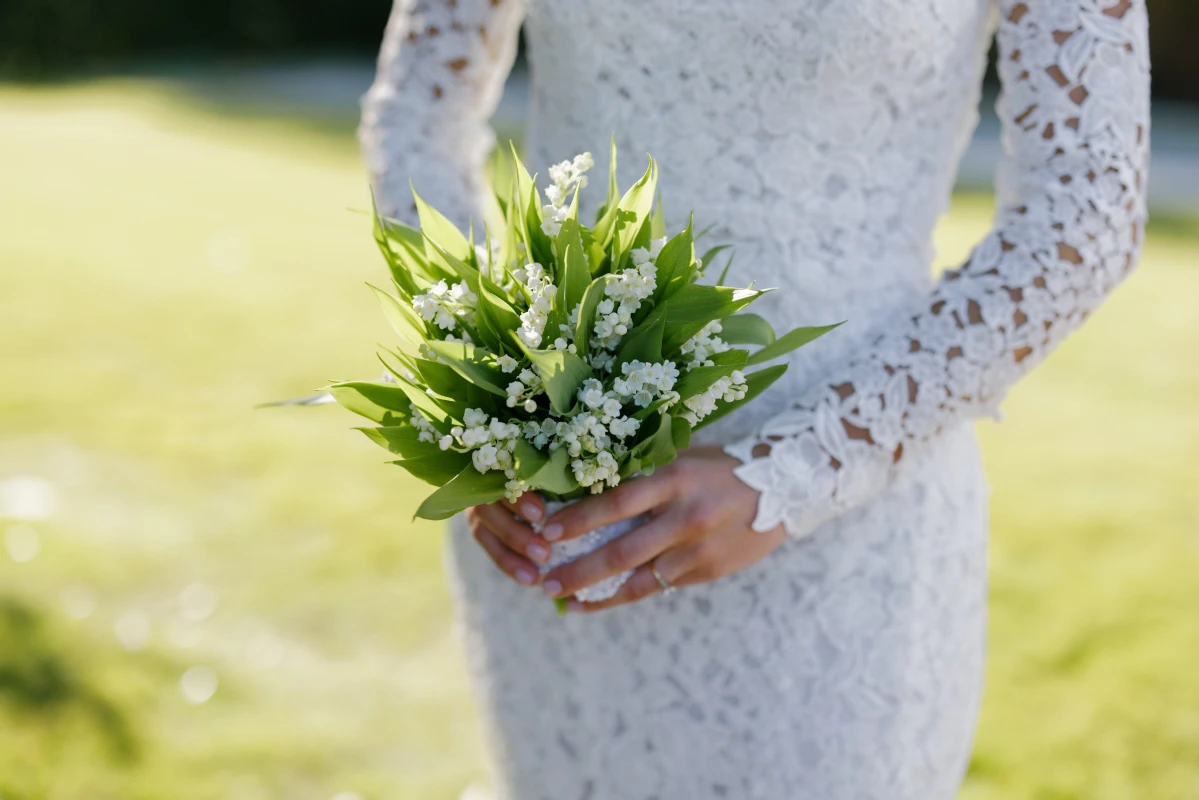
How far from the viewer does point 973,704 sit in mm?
1627

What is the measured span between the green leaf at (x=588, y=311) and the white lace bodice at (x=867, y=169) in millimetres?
290

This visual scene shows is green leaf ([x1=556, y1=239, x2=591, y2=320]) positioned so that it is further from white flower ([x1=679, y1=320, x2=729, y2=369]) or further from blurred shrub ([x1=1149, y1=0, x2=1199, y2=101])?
blurred shrub ([x1=1149, y1=0, x2=1199, y2=101])

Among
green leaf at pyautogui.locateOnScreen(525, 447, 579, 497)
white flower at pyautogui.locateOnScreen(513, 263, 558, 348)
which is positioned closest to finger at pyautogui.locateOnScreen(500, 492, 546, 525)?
green leaf at pyautogui.locateOnScreen(525, 447, 579, 497)

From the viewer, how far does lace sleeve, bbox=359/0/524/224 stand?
164cm

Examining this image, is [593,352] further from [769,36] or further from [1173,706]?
[1173,706]

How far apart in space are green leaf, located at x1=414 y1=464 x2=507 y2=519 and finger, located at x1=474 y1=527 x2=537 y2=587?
0.59 ft

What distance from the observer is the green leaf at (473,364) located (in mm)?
1108

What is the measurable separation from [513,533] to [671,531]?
0.59 feet

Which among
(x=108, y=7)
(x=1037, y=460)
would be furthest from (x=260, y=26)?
(x=1037, y=460)

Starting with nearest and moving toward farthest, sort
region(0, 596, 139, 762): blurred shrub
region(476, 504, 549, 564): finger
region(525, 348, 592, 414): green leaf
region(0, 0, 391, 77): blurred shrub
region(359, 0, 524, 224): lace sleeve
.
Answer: region(525, 348, 592, 414): green leaf, region(476, 504, 549, 564): finger, region(359, 0, 524, 224): lace sleeve, region(0, 596, 139, 762): blurred shrub, region(0, 0, 391, 77): blurred shrub

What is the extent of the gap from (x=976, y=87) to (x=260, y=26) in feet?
47.7

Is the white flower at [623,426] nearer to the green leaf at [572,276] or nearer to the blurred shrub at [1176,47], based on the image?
the green leaf at [572,276]

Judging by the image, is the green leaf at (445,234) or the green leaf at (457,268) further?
the green leaf at (445,234)

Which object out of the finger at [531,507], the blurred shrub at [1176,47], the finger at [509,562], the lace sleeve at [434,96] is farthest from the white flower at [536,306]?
the blurred shrub at [1176,47]
